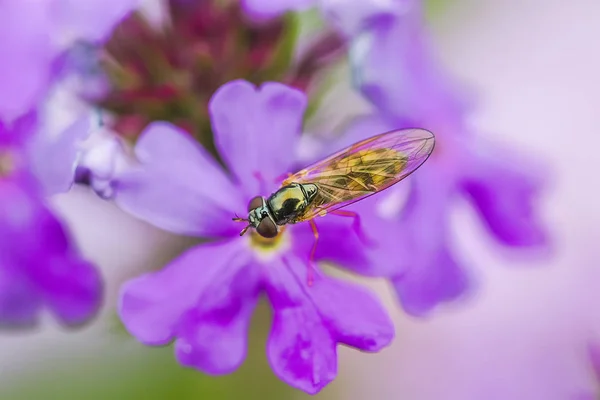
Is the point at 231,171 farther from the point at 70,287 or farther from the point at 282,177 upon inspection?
the point at 70,287

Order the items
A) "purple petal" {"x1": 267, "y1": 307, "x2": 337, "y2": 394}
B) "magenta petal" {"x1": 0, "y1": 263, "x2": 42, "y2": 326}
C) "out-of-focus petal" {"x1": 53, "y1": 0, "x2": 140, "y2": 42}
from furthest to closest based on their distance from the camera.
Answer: "magenta petal" {"x1": 0, "y1": 263, "x2": 42, "y2": 326}
"out-of-focus petal" {"x1": 53, "y1": 0, "x2": 140, "y2": 42}
"purple petal" {"x1": 267, "y1": 307, "x2": 337, "y2": 394}

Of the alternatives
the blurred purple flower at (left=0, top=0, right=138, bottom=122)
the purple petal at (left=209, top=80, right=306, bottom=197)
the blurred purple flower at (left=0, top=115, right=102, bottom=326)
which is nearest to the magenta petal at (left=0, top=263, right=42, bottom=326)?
the blurred purple flower at (left=0, top=115, right=102, bottom=326)

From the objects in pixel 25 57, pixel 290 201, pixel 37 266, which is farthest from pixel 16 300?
pixel 290 201

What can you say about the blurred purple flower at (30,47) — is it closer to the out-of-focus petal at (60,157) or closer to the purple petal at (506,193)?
the out-of-focus petal at (60,157)

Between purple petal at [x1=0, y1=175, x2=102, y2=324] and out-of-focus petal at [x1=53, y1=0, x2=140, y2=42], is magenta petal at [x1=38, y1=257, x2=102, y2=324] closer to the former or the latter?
purple petal at [x1=0, y1=175, x2=102, y2=324]

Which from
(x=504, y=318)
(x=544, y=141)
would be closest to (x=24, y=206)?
(x=504, y=318)

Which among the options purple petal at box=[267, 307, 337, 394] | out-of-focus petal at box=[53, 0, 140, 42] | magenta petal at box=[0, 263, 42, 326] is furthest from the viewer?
magenta petal at box=[0, 263, 42, 326]
